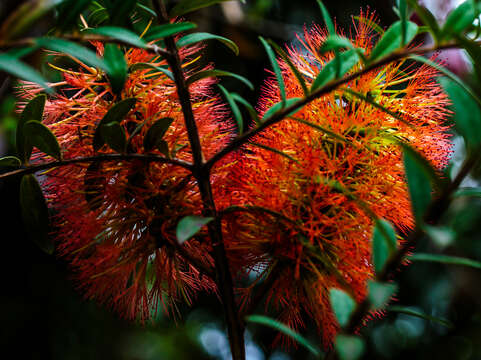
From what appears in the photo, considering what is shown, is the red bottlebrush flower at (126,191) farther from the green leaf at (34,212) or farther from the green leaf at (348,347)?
the green leaf at (348,347)

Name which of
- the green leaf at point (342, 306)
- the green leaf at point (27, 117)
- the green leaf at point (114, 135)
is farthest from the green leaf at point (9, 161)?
the green leaf at point (342, 306)

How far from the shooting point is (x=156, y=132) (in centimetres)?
45

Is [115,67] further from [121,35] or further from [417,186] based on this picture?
[417,186]

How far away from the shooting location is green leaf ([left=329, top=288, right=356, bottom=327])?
310 mm

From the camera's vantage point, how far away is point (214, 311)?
1572 millimetres

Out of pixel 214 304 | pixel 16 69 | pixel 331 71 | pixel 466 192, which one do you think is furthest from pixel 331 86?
pixel 214 304

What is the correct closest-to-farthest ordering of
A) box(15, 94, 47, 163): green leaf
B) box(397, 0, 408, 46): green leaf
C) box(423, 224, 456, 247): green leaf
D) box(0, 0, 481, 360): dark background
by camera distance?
box(423, 224, 456, 247): green leaf, box(397, 0, 408, 46): green leaf, box(15, 94, 47, 163): green leaf, box(0, 0, 481, 360): dark background

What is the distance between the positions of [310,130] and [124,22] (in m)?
0.23

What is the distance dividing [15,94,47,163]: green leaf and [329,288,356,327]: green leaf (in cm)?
34

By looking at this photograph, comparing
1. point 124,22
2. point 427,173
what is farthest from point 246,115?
point 427,173

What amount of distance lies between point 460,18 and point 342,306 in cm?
25

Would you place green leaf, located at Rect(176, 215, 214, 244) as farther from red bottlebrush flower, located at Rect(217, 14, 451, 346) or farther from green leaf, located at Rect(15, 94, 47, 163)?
green leaf, located at Rect(15, 94, 47, 163)

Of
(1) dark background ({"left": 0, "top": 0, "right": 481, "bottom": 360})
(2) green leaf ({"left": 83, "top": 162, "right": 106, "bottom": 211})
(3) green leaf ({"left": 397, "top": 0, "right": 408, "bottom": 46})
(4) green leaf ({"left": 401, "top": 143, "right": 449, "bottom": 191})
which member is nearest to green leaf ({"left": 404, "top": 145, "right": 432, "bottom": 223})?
→ (4) green leaf ({"left": 401, "top": 143, "right": 449, "bottom": 191})

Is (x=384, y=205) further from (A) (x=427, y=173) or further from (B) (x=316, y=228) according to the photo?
(A) (x=427, y=173)
